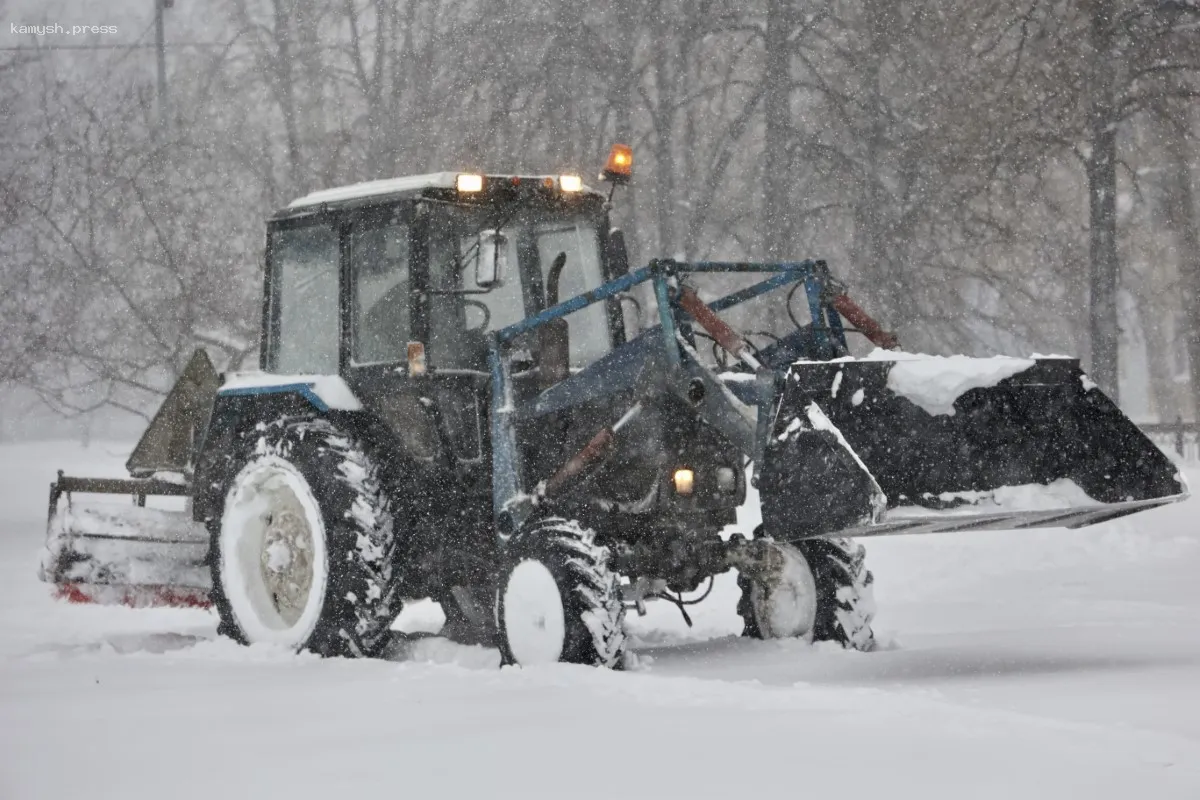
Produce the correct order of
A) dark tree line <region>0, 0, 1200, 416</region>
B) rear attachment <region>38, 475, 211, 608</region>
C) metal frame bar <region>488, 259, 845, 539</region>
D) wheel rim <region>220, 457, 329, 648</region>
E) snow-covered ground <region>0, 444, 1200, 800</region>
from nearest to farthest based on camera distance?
snow-covered ground <region>0, 444, 1200, 800</region> < metal frame bar <region>488, 259, 845, 539</region> < wheel rim <region>220, 457, 329, 648</region> < rear attachment <region>38, 475, 211, 608</region> < dark tree line <region>0, 0, 1200, 416</region>

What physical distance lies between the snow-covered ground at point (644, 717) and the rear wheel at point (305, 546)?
0.71ft

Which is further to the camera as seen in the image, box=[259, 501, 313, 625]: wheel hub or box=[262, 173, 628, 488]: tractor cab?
box=[259, 501, 313, 625]: wheel hub

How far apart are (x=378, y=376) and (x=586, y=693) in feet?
8.20

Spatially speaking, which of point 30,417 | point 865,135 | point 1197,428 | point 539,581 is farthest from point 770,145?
point 30,417

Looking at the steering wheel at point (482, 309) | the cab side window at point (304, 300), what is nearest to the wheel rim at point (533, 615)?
the steering wheel at point (482, 309)

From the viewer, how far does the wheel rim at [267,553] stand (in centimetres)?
826

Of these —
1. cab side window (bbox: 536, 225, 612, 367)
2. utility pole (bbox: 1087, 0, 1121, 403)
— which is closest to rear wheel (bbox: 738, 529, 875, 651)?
cab side window (bbox: 536, 225, 612, 367)

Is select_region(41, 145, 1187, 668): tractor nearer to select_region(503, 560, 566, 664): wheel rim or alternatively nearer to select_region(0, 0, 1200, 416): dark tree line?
select_region(503, 560, 566, 664): wheel rim

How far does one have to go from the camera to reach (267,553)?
27.5 feet

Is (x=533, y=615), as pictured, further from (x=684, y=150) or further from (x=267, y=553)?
(x=684, y=150)

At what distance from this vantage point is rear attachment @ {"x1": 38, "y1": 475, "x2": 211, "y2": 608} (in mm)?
9008

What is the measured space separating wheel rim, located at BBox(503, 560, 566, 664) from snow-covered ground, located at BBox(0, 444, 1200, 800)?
1.00 ft

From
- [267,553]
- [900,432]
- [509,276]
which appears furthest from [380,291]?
[900,432]

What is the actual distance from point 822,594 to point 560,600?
1629mm
